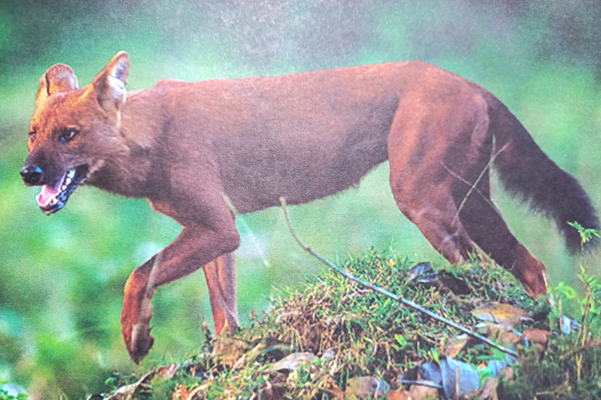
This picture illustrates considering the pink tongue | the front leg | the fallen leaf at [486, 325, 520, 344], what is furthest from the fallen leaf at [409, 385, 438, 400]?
the pink tongue

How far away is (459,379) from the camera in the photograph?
2.50 meters

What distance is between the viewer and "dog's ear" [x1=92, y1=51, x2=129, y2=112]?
2850 millimetres

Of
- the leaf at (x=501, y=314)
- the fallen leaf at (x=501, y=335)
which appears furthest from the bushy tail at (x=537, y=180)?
the fallen leaf at (x=501, y=335)

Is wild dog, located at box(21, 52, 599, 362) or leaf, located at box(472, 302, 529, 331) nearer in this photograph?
leaf, located at box(472, 302, 529, 331)

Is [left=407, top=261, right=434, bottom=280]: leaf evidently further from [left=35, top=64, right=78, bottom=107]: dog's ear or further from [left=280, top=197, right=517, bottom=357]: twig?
[left=35, top=64, right=78, bottom=107]: dog's ear

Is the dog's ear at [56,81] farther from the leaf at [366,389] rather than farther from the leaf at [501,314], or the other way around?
the leaf at [501,314]

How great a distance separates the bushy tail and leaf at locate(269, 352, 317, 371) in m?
1.76

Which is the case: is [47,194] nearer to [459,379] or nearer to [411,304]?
[411,304]

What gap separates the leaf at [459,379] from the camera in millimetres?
2498

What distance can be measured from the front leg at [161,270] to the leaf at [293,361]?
0.78 m

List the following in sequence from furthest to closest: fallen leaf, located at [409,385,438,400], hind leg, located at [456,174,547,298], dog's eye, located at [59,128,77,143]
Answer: hind leg, located at [456,174,547,298], dog's eye, located at [59,128,77,143], fallen leaf, located at [409,385,438,400]

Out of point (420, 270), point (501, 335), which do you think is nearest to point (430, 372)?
point (501, 335)

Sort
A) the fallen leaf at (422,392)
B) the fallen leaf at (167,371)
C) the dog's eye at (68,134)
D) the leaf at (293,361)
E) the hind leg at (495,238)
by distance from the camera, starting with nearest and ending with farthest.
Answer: the fallen leaf at (422,392), the leaf at (293,361), the fallen leaf at (167,371), the dog's eye at (68,134), the hind leg at (495,238)

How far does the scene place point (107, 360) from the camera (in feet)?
9.37
